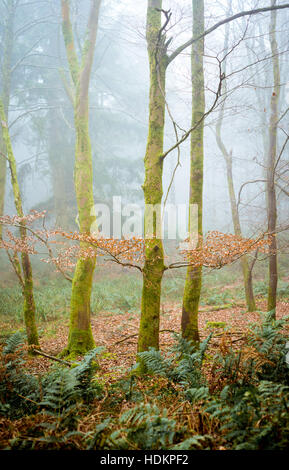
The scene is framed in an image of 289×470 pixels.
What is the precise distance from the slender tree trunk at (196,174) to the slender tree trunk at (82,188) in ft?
7.16

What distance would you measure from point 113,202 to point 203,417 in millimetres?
16748

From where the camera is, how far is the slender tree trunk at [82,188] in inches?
229

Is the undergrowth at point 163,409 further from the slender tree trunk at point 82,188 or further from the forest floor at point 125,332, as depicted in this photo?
the slender tree trunk at point 82,188

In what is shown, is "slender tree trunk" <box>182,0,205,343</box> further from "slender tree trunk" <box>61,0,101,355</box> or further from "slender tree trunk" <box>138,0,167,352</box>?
"slender tree trunk" <box>61,0,101,355</box>

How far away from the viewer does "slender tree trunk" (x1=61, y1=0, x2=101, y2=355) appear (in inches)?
229

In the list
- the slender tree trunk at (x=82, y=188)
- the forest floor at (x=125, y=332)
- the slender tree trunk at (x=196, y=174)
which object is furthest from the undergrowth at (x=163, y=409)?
the slender tree trunk at (x=82, y=188)

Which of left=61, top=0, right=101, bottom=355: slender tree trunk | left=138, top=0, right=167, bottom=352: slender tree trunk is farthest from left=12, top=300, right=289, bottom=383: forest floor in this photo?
left=138, top=0, right=167, bottom=352: slender tree trunk

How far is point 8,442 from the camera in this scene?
198cm

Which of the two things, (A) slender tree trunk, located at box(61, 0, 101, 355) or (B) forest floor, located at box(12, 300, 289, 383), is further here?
(A) slender tree trunk, located at box(61, 0, 101, 355)

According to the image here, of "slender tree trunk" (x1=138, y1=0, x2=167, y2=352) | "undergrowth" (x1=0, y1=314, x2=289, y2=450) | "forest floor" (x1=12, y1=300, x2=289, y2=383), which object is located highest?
"slender tree trunk" (x1=138, y1=0, x2=167, y2=352)

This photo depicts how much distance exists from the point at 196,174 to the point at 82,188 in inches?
106

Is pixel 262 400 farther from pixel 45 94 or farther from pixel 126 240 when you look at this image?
pixel 45 94

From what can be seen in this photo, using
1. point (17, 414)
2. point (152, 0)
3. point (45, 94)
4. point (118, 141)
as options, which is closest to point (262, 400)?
point (17, 414)

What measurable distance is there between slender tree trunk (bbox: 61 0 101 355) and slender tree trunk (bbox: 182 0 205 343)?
2181 millimetres
